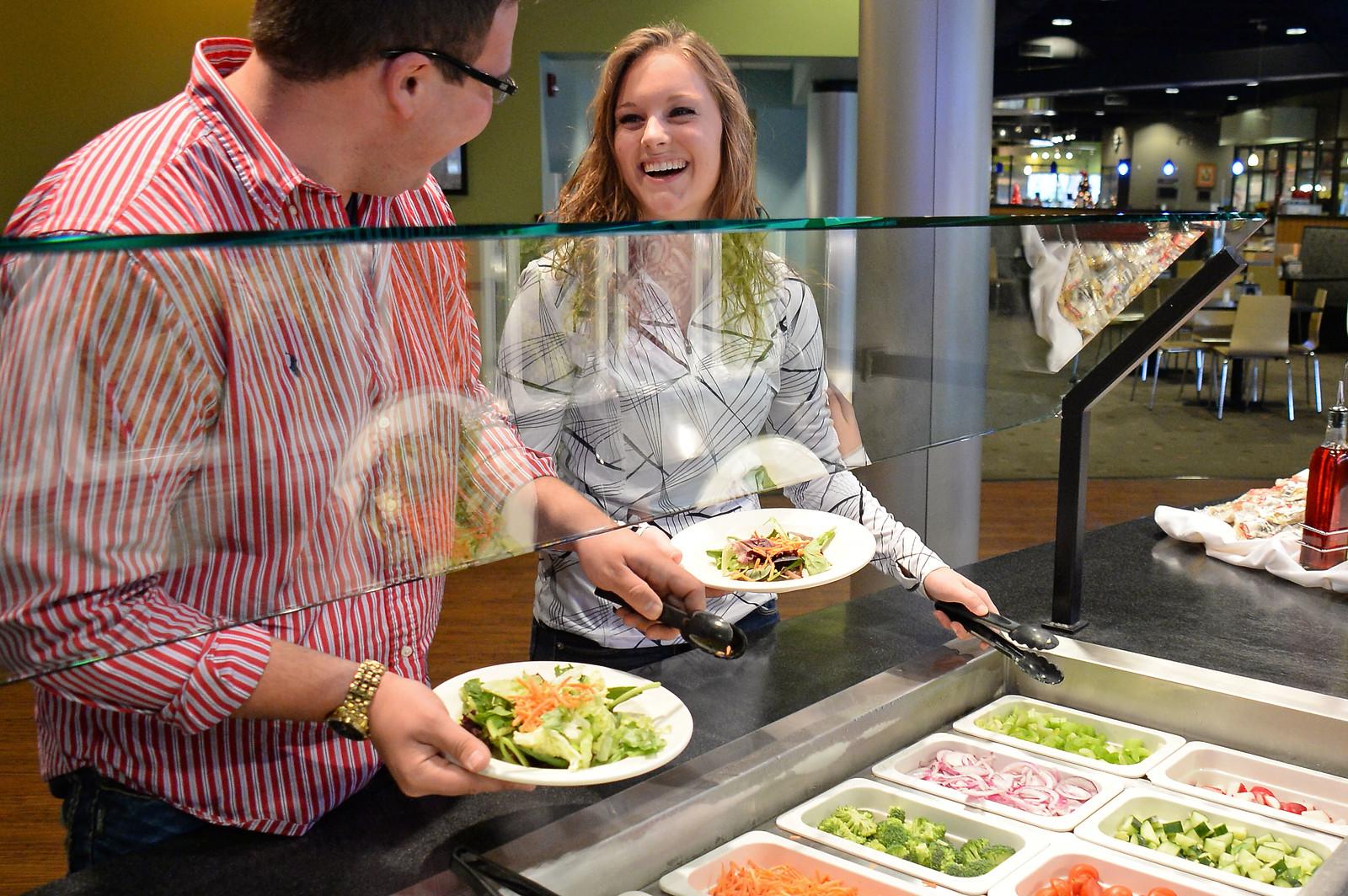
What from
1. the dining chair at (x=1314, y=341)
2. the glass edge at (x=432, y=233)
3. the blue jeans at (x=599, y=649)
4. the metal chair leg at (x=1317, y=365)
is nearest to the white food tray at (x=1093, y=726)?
the blue jeans at (x=599, y=649)

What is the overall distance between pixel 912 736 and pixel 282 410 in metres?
0.91

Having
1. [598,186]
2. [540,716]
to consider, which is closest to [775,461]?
[540,716]

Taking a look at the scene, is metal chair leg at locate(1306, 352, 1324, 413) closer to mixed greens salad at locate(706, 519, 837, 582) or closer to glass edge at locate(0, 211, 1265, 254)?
mixed greens salad at locate(706, 519, 837, 582)

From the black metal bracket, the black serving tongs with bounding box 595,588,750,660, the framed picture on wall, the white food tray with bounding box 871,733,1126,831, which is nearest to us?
the black serving tongs with bounding box 595,588,750,660

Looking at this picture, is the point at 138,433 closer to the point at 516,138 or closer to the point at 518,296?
the point at 518,296

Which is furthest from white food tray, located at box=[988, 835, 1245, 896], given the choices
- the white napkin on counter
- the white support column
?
the white support column

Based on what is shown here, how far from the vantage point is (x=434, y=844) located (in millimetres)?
1019

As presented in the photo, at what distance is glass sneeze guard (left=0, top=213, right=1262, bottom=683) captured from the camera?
0.63 metres

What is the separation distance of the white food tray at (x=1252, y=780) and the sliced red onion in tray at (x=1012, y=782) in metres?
0.10

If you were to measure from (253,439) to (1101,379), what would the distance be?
1.11 meters

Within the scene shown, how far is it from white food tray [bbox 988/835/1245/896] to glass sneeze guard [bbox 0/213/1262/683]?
42 cm

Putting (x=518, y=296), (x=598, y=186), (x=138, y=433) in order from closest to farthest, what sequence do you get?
(x=138, y=433) → (x=518, y=296) → (x=598, y=186)

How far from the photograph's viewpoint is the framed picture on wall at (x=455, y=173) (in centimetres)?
546

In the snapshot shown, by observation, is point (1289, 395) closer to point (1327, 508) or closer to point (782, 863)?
point (1327, 508)
